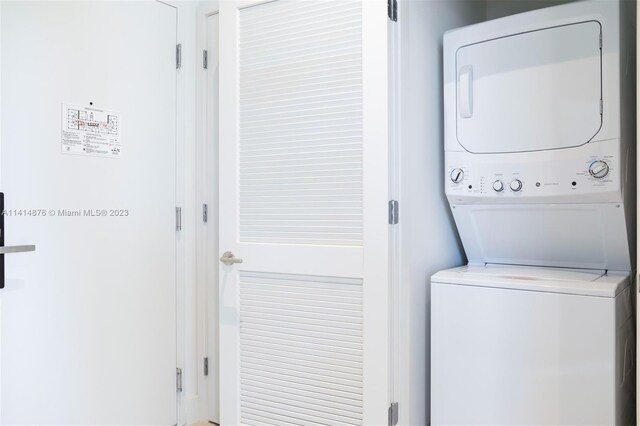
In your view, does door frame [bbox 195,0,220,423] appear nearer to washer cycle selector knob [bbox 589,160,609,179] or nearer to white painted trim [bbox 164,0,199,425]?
white painted trim [bbox 164,0,199,425]

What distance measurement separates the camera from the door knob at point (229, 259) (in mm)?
2084

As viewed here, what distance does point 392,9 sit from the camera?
1807 mm

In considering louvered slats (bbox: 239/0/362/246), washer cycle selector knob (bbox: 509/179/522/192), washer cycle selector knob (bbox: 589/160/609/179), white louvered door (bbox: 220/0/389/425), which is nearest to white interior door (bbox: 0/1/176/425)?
white louvered door (bbox: 220/0/389/425)

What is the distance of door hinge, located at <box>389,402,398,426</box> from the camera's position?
180 centimetres

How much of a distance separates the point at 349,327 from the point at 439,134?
0.95 meters

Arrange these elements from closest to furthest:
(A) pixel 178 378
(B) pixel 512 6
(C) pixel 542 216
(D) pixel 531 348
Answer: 1. (D) pixel 531 348
2. (C) pixel 542 216
3. (A) pixel 178 378
4. (B) pixel 512 6

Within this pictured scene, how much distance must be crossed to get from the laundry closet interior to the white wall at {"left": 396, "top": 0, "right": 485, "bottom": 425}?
1 centimetres

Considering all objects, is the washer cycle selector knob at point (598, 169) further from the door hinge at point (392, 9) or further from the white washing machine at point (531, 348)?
the door hinge at point (392, 9)

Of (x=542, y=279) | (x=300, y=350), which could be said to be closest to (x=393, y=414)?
(x=300, y=350)

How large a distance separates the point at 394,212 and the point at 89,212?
1.22 metres

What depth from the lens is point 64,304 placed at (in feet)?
6.35

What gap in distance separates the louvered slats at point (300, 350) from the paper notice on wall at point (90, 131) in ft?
2.56

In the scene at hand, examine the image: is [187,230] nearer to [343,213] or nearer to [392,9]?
[343,213]

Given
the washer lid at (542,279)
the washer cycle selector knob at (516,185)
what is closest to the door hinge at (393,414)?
the washer lid at (542,279)
